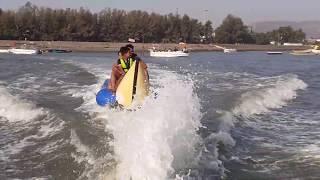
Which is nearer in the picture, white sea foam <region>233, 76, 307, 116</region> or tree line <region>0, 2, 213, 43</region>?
white sea foam <region>233, 76, 307, 116</region>

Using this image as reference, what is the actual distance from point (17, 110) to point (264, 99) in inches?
301

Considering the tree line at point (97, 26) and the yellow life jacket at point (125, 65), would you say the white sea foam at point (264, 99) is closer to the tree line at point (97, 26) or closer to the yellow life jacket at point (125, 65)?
the yellow life jacket at point (125, 65)

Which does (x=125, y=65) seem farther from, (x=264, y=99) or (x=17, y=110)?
(x=264, y=99)

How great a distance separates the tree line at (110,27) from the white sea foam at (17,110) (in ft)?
286

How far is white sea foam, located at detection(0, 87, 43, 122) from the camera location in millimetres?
12802

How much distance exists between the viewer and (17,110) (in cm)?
1355

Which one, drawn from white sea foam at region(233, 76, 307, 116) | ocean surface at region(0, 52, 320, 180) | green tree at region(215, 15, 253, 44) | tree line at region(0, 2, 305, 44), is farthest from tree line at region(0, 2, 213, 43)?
ocean surface at region(0, 52, 320, 180)

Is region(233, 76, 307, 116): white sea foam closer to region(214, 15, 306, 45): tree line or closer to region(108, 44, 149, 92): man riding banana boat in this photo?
region(108, 44, 149, 92): man riding banana boat

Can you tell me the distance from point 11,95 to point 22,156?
24.3 feet

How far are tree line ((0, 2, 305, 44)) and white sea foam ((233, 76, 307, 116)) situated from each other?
3353 inches

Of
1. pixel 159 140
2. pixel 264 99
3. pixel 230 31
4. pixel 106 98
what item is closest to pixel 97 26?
pixel 230 31

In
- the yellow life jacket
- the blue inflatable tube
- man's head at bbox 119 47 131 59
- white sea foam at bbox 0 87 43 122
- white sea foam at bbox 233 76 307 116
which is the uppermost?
man's head at bbox 119 47 131 59

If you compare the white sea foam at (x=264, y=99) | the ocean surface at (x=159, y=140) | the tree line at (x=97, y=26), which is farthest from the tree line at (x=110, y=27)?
the ocean surface at (x=159, y=140)

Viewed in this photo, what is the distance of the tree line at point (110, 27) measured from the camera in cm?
10319
